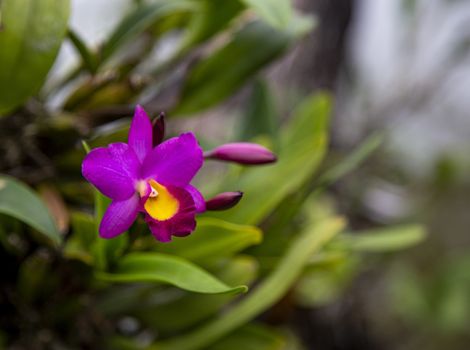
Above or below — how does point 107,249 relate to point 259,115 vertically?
below

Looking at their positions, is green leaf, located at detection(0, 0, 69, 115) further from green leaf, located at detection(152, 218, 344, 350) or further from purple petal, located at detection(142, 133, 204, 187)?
green leaf, located at detection(152, 218, 344, 350)

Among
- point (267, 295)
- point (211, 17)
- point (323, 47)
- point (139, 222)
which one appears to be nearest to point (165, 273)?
point (139, 222)

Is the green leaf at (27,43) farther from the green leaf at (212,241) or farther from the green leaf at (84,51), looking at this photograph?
the green leaf at (212,241)

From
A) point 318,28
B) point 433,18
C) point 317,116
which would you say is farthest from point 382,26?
point 317,116

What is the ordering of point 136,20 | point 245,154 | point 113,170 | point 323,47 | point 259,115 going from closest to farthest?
1. point 113,170
2. point 245,154
3. point 136,20
4. point 259,115
5. point 323,47

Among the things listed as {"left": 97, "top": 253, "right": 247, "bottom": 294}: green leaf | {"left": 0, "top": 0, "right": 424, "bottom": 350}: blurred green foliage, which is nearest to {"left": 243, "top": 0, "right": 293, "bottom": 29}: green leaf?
{"left": 0, "top": 0, "right": 424, "bottom": 350}: blurred green foliage

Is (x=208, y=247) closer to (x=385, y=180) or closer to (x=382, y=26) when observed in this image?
(x=385, y=180)

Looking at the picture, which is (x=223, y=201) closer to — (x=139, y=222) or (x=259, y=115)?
(x=139, y=222)

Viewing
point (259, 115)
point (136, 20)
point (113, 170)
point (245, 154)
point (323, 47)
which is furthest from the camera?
point (323, 47)

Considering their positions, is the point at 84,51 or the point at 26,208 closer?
the point at 26,208
